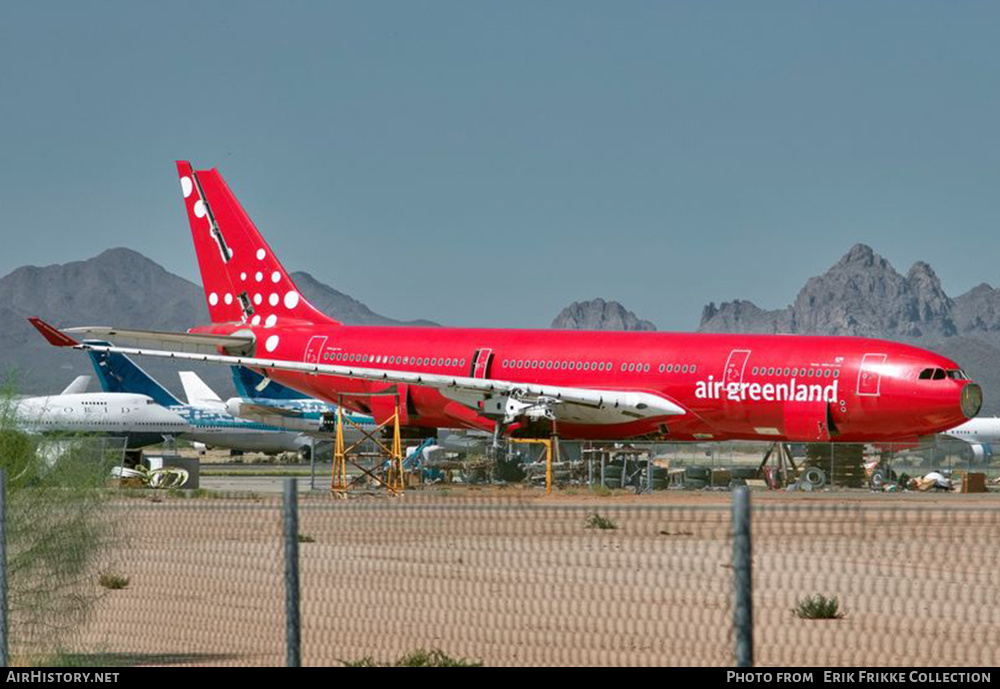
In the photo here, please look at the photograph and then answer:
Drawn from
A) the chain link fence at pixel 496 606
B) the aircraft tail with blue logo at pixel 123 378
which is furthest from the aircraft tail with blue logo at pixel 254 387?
the chain link fence at pixel 496 606

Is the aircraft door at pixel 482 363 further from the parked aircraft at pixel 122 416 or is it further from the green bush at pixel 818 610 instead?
the green bush at pixel 818 610

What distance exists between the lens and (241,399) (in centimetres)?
7669

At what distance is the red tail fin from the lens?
5553 cm

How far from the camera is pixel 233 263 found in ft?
185

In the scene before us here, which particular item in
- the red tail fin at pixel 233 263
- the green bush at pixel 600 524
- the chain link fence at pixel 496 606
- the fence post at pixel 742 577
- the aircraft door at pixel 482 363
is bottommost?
the chain link fence at pixel 496 606

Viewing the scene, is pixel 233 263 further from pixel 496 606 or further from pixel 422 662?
pixel 422 662

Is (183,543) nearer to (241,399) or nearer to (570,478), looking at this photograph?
(570,478)

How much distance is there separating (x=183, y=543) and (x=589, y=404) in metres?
25.5

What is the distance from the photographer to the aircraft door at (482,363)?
48312 mm

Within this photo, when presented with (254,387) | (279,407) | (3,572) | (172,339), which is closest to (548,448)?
(172,339)

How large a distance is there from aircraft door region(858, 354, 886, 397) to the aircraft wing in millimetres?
5215

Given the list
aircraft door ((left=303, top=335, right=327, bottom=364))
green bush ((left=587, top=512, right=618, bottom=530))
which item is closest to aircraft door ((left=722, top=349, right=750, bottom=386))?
aircraft door ((left=303, top=335, right=327, bottom=364))

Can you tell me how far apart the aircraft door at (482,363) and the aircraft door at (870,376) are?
11.7 metres

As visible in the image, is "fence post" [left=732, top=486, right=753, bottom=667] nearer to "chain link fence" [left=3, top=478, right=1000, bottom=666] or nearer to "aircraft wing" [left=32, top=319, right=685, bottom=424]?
"chain link fence" [left=3, top=478, right=1000, bottom=666]
